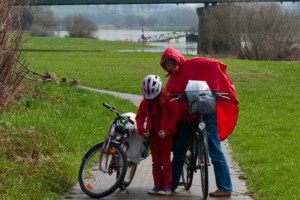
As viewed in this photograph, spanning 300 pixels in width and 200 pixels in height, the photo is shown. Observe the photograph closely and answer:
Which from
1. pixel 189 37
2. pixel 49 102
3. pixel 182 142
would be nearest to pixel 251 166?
pixel 182 142

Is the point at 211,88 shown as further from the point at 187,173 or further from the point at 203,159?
the point at 187,173

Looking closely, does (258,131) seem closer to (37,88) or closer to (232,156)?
(232,156)

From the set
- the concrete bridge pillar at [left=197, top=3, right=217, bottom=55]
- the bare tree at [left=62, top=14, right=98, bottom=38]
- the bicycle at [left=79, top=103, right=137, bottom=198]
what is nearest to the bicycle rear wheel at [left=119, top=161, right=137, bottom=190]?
the bicycle at [left=79, top=103, right=137, bottom=198]

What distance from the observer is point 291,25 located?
4019 centimetres

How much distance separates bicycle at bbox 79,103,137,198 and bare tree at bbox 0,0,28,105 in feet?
10.9

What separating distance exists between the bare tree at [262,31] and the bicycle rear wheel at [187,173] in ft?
110

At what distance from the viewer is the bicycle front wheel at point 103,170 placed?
19.7 ft

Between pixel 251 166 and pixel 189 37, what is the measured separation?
88.8 meters

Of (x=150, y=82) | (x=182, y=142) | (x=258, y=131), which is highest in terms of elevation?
(x=150, y=82)

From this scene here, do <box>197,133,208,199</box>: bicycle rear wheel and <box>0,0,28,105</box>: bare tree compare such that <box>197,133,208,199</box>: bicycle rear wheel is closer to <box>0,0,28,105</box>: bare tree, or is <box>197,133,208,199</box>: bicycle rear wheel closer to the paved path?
the paved path

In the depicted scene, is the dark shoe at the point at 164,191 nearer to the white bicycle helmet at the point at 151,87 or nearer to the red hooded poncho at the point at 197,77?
the red hooded poncho at the point at 197,77

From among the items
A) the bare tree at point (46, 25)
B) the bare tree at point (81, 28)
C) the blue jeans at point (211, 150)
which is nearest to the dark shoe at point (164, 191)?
the blue jeans at point (211, 150)

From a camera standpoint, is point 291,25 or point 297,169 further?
point 291,25

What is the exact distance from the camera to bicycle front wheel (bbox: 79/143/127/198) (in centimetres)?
601
